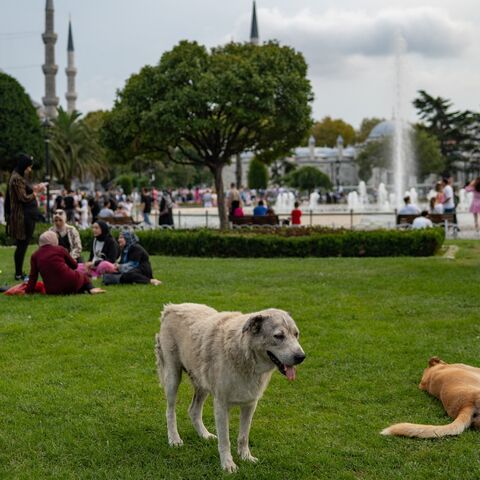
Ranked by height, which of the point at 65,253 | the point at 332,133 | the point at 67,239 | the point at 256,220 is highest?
the point at 332,133

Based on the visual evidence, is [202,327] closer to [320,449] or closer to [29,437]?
[320,449]

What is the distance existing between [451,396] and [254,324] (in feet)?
5.88

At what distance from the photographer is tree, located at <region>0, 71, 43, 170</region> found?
39125mm

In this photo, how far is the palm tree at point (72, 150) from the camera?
4550cm

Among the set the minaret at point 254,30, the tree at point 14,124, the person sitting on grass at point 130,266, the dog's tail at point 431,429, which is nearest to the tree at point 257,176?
the minaret at point 254,30

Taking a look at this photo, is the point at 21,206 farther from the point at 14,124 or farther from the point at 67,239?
the point at 14,124

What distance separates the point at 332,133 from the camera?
112 meters

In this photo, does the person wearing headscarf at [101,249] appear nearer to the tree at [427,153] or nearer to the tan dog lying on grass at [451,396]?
the tan dog lying on grass at [451,396]

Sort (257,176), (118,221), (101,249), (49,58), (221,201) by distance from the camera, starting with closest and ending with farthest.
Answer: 1. (101,249)
2. (221,201)
3. (118,221)
4. (49,58)
5. (257,176)

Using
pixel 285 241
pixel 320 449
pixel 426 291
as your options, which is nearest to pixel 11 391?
pixel 320 449

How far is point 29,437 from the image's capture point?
446cm

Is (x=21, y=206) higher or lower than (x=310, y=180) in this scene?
lower

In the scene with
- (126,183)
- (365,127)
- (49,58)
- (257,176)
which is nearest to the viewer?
(126,183)

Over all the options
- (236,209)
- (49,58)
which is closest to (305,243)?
(236,209)
